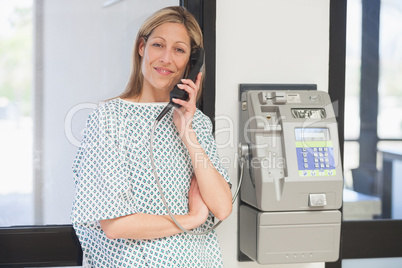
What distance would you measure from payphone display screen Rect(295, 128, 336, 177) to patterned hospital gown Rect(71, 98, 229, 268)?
0.30 meters

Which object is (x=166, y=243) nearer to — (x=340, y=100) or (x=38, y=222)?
(x=38, y=222)

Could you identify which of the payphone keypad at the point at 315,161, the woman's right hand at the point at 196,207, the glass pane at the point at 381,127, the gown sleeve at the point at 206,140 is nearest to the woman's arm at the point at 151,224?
the woman's right hand at the point at 196,207

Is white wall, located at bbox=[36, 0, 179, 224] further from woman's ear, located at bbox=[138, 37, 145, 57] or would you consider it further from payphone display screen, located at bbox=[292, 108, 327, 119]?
payphone display screen, located at bbox=[292, 108, 327, 119]

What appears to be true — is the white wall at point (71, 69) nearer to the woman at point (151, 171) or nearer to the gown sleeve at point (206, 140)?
the woman at point (151, 171)

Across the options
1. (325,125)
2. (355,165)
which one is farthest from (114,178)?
(355,165)

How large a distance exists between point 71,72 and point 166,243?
78cm

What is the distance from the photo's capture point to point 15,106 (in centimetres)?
180

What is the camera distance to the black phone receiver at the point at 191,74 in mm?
1510

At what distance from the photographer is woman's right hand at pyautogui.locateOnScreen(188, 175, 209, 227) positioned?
59.4 inches

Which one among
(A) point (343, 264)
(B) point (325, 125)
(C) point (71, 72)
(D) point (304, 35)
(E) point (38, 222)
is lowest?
(A) point (343, 264)

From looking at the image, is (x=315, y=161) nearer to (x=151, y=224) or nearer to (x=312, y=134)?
(x=312, y=134)

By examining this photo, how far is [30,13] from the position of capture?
180cm

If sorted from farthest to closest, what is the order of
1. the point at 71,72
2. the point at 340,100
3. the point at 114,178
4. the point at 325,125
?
the point at 340,100
the point at 71,72
the point at 325,125
the point at 114,178

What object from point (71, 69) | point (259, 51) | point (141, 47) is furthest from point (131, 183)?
point (259, 51)
